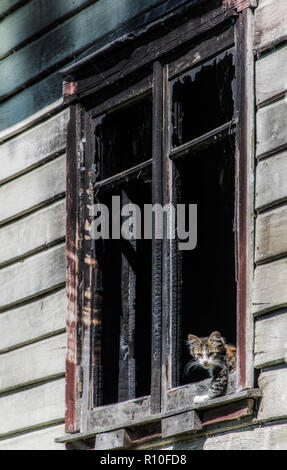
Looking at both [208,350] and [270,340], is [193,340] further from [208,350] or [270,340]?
[270,340]

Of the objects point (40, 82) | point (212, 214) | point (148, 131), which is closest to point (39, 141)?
point (40, 82)

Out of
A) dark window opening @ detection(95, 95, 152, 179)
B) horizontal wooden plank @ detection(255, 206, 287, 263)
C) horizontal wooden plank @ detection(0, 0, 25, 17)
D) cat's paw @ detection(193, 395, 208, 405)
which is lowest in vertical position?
cat's paw @ detection(193, 395, 208, 405)

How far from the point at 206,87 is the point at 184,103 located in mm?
271

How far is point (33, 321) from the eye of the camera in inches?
251

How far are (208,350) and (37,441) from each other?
43.3 inches

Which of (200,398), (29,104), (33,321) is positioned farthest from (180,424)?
(29,104)

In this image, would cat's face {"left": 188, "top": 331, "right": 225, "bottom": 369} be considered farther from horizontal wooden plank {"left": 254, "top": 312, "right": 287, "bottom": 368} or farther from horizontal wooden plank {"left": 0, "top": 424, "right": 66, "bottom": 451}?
horizontal wooden plank {"left": 0, "top": 424, "right": 66, "bottom": 451}

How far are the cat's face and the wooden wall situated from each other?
28.2 inches

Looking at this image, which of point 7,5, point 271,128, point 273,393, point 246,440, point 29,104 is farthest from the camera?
point 7,5

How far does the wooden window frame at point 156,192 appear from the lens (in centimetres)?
508

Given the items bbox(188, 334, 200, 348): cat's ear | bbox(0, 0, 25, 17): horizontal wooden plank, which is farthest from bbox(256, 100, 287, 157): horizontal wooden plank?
bbox(0, 0, 25, 17): horizontal wooden plank

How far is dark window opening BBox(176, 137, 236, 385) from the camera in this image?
22.0 ft

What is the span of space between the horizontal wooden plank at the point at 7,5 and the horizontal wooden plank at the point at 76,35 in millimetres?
305

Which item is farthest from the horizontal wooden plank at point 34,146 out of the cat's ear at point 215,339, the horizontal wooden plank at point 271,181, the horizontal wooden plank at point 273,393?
the horizontal wooden plank at point 273,393
